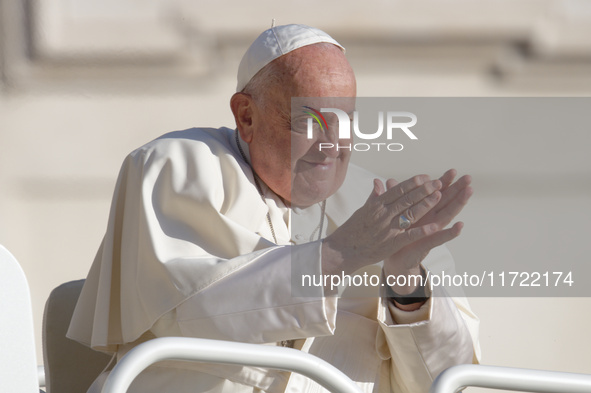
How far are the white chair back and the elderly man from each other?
20.7 inches

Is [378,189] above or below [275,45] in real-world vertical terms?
below

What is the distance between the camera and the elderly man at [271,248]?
1.94m

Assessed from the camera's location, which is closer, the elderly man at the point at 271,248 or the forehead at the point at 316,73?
the elderly man at the point at 271,248

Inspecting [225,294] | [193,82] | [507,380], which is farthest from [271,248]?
[193,82]

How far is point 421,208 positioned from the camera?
6.02 ft

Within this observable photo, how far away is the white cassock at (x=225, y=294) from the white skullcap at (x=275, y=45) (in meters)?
0.19

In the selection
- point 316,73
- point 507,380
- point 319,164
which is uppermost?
point 316,73

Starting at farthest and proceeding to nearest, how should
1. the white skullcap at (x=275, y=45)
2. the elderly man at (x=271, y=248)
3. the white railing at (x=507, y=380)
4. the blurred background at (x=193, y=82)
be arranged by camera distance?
the blurred background at (x=193, y=82), the white skullcap at (x=275, y=45), the elderly man at (x=271, y=248), the white railing at (x=507, y=380)

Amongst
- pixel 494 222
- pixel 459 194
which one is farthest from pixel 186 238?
pixel 494 222

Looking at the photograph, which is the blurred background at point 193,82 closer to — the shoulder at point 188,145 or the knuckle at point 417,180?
the shoulder at point 188,145

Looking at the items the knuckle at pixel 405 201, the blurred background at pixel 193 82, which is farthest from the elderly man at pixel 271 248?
the blurred background at pixel 193 82

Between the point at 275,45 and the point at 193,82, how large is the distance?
208cm

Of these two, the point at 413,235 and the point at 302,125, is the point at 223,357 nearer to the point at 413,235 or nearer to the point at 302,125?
the point at 413,235

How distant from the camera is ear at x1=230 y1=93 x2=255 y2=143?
2363mm
